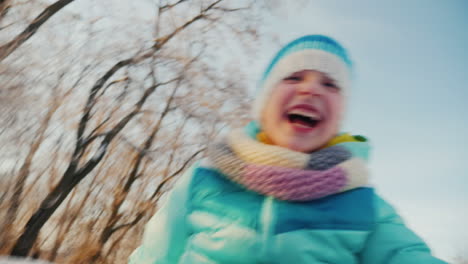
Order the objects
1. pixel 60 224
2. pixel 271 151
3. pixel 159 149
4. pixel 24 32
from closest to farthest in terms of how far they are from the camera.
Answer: pixel 271 151, pixel 24 32, pixel 60 224, pixel 159 149

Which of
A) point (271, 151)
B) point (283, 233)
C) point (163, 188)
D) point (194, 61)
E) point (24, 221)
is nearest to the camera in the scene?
point (283, 233)

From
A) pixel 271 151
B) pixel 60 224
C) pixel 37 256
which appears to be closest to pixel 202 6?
pixel 60 224

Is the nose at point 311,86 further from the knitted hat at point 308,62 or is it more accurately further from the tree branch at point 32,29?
the tree branch at point 32,29

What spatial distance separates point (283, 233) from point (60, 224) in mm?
7165

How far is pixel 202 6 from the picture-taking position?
7.95 m

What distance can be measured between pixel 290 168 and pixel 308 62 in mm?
476

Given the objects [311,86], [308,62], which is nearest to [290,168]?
[311,86]

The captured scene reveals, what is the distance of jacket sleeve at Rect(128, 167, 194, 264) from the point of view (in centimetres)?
132

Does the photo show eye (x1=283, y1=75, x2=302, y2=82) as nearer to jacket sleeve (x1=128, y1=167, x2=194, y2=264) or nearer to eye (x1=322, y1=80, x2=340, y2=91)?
eye (x1=322, y1=80, x2=340, y2=91)

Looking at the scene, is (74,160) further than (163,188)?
No

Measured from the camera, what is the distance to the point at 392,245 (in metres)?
1.14

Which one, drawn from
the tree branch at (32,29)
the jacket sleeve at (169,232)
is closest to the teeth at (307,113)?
the jacket sleeve at (169,232)

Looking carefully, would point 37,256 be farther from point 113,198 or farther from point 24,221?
point 113,198

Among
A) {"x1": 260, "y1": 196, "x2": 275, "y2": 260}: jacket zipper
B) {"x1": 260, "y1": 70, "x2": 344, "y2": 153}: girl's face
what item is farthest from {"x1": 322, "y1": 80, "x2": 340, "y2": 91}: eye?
{"x1": 260, "y1": 196, "x2": 275, "y2": 260}: jacket zipper
